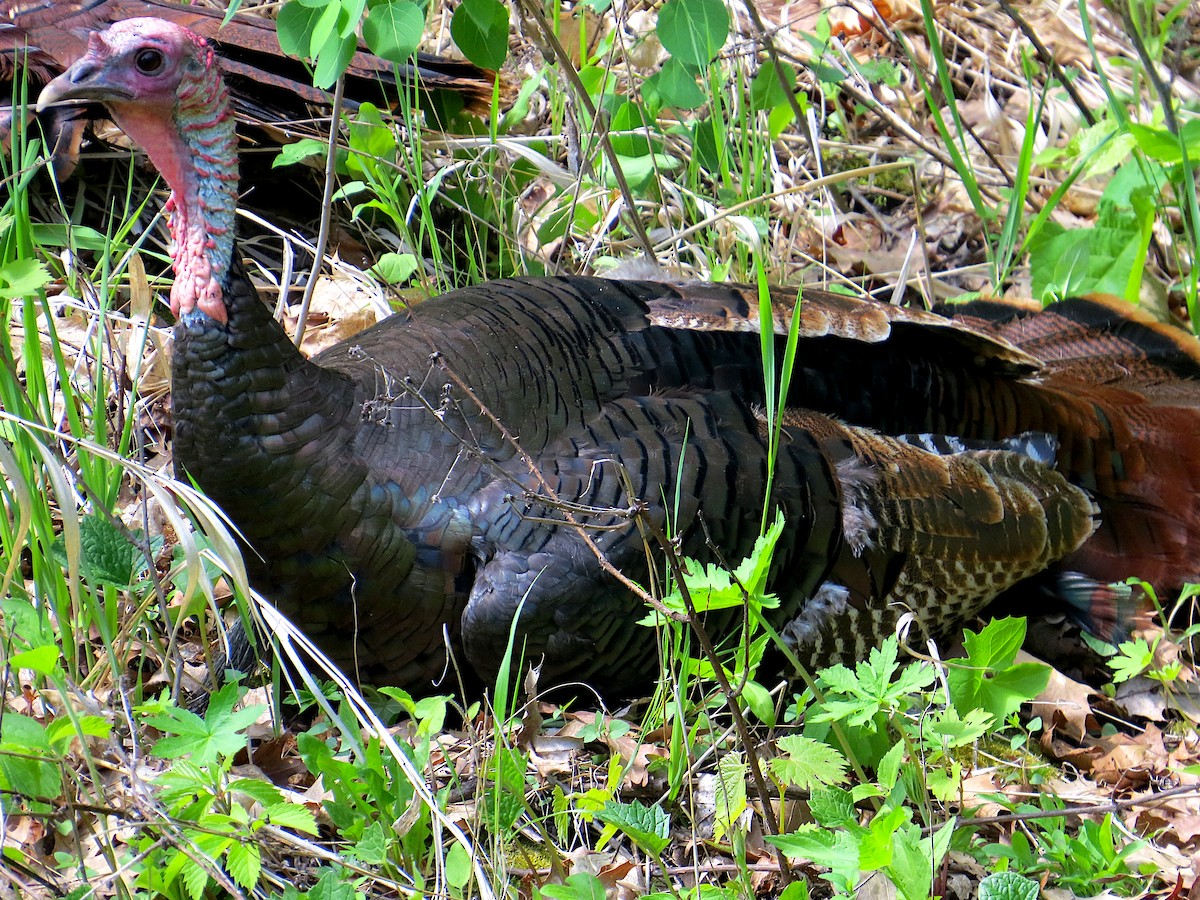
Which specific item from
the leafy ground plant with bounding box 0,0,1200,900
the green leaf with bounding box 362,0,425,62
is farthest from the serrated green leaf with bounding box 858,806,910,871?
the green leaf with bounding box 362,0,425,62

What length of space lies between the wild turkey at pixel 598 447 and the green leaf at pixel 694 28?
2.00 ft

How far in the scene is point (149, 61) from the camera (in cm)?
246

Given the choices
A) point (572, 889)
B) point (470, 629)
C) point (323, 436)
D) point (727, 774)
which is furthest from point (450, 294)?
point (572, 889)

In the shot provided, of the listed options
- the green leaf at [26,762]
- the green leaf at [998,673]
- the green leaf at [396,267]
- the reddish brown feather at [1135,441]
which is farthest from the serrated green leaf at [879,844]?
the green leaf at [396,267]

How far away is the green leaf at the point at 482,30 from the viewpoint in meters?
3.07

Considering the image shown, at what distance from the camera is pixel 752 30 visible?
4352 millimetres

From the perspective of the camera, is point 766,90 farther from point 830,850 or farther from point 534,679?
point 830,850

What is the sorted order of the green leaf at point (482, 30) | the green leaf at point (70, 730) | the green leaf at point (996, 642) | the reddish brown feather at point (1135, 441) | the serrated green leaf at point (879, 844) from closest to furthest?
the serrated green leaf at point (879, 844), the green leaf at point (70, 730), the green leaf at point (996, 642), the green leaf at point (482, 30), the reddish brown feather at point (1135, 441)

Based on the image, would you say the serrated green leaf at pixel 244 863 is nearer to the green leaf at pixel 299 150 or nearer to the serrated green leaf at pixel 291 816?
the serrated green leaf at pixel 291 816

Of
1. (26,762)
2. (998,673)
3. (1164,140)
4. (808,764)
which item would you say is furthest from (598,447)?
(1164,140)

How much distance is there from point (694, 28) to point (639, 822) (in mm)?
1740

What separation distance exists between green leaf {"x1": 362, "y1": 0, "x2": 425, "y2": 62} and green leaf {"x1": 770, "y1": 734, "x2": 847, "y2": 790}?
1.73 metres

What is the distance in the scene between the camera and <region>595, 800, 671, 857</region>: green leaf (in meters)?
2.15

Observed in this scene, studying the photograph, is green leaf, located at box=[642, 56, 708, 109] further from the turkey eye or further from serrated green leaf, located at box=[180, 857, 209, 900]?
serrated green leaf, located at box=[180, 857, 209, 900]
